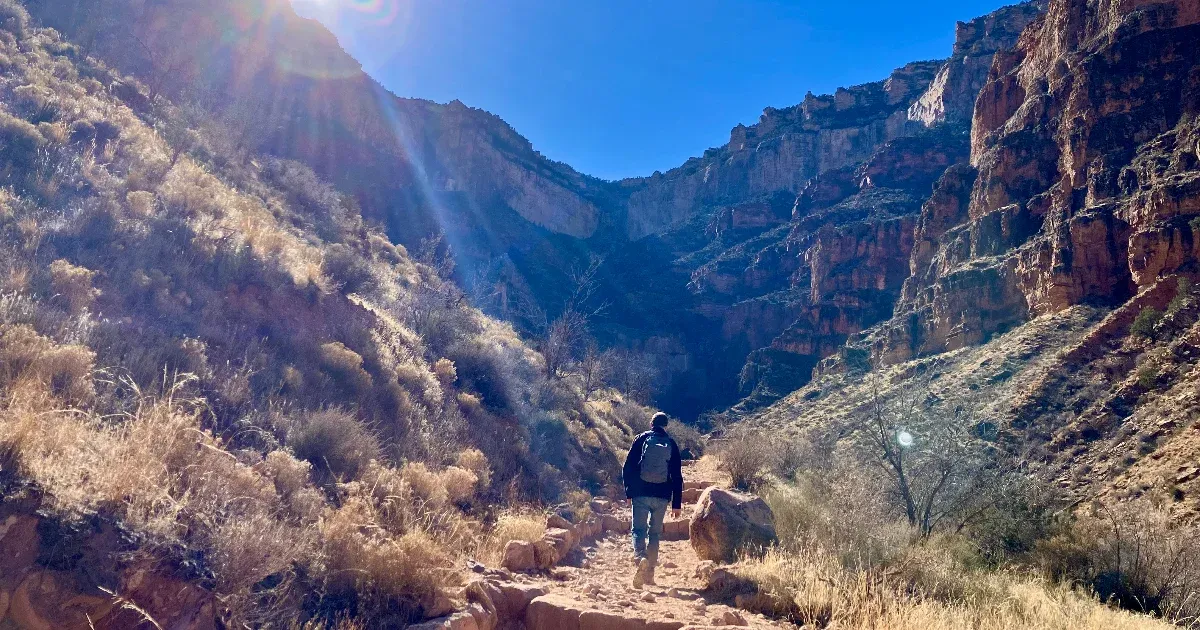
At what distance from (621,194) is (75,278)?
4558 inches

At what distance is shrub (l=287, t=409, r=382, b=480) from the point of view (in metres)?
6.75

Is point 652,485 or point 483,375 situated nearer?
→ point 652,485

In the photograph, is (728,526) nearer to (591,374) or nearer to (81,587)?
(81,587)

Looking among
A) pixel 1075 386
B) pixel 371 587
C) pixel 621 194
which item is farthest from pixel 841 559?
pixel 621 194

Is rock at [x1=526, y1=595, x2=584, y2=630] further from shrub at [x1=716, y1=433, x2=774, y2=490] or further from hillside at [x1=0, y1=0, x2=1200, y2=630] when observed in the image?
shrub at [x1=716, y1=433, x2=774, y2=490]

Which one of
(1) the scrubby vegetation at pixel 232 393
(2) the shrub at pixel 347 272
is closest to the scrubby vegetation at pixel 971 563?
(1) the scrubby vegetation at pixel 232 393

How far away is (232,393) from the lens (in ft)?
22.3

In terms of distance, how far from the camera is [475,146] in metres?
90.1

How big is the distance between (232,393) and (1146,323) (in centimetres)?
2706

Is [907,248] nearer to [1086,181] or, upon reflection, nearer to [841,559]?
[1086,181]

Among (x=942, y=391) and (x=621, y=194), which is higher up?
(x=621, y=194)

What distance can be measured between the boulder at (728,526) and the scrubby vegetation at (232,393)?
2.23 meters

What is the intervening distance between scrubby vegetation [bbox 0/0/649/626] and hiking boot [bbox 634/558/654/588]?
158 centimetres

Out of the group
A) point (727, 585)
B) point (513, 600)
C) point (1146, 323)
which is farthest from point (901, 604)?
point (1146, 323)
